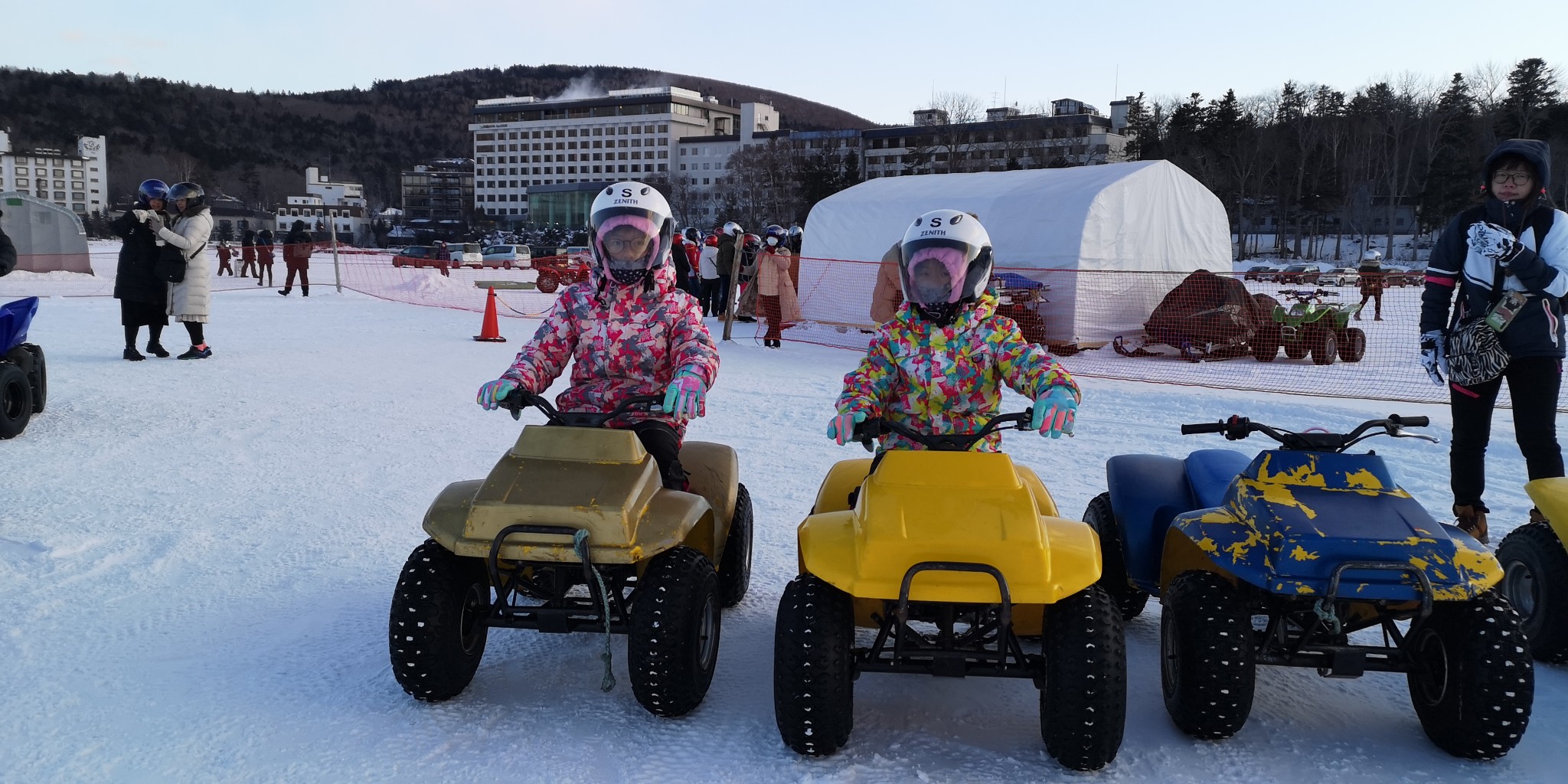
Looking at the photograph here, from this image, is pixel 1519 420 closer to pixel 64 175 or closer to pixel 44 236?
pixel 44 236

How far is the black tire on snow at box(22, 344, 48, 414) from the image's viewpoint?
7621mm

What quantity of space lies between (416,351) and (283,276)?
23.6 m

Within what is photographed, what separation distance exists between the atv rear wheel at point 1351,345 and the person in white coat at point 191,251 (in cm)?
1355

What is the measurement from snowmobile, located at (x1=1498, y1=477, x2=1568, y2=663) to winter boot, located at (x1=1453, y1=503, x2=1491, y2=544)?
1.22 m

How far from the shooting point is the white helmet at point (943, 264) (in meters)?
3.80

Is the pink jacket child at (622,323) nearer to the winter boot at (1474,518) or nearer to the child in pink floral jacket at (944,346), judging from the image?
the child in pink floral jacket at (944,346)

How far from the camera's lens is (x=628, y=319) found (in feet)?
13.6

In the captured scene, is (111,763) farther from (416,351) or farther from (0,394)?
(416,351)

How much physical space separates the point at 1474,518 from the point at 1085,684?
3395 mm

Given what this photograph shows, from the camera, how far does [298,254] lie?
2230cm

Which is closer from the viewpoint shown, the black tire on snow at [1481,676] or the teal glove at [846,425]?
the black tire on snow at [1481,676]

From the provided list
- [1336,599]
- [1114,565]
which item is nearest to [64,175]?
[1114,565]

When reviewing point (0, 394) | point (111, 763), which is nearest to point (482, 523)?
point (111, 763)

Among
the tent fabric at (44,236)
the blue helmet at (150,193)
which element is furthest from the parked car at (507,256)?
the blue helmet at (150,193)
